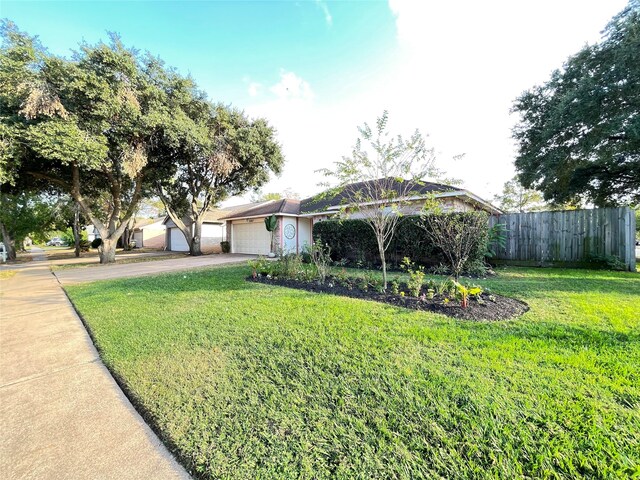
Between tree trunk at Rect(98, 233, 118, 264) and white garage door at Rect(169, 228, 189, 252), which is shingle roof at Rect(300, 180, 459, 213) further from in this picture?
white garage door at Rect(169, 228, 189, 252)

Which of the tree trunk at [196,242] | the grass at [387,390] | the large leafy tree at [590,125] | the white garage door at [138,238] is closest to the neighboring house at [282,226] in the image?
the tree trunk at [196,242]

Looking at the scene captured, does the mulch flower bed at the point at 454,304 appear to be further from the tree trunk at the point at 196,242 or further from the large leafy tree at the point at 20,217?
the large leafy tree at the point at 20,217

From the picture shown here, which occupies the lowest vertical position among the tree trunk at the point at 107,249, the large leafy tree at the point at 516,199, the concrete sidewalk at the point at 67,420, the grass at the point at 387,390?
the concrete sidewalk at the point at 67,420

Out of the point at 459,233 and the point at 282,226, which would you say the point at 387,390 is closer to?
the point at 459,233

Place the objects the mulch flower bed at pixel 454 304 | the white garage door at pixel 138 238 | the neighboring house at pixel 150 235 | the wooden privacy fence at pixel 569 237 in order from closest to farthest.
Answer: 1. the mulch flower bed at pixel 454 304
2. the wooden privacy fence at pixel 569 237
3. the neighboring house at pixel 150 235
4. the white garage door at pixel 138 238

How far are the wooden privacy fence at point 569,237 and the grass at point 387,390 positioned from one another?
5739mm

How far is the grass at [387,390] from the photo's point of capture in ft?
5.16

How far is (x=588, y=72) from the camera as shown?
1050 cm

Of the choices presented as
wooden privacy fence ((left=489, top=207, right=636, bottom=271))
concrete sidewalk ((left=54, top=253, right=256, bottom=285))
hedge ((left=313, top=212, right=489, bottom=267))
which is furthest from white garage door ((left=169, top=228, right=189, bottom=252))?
wooden privacy fence ((left=489, top=207, right=636, bottom=271))

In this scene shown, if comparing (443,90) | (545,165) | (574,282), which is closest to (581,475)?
(574,282)

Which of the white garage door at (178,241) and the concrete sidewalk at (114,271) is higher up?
the white garage door at (178,241)

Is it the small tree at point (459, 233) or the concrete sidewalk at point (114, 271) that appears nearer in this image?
the small tree at point (459, 233)

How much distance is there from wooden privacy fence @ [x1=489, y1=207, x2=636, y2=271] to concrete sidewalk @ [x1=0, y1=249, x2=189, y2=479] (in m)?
11.6

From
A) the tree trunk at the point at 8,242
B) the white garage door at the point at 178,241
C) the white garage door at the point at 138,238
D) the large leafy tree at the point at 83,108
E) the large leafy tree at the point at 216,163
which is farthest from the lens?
the white garage door at the point at 138,238
